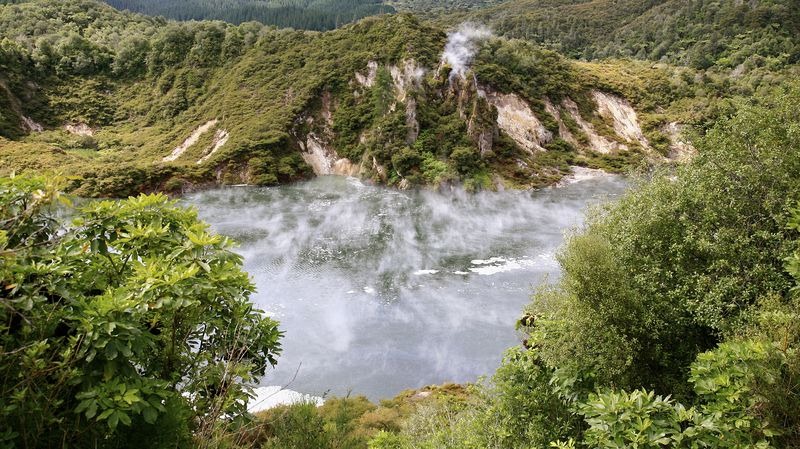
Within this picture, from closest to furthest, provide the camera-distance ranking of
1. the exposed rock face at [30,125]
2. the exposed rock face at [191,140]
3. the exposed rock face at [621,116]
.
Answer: the exposed rock face at [191,140], the exposed rock face at [30,125], the exposed rock face at [621,116]

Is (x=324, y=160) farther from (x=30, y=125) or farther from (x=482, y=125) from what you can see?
(x=30, y=125)

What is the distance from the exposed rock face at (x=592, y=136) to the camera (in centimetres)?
7662

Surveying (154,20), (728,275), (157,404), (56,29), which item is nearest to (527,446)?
(728,275)

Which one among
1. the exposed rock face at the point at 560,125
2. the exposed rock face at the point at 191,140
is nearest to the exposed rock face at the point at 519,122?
the exposed rock face at the point at 560,125

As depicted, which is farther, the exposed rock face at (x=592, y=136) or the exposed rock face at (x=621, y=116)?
the exposed rock face at (x=621, y=116)

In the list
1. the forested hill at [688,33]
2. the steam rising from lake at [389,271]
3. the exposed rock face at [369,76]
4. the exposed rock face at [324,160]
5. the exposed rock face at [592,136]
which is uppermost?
the forested hill at [688,33]

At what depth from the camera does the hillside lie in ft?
203

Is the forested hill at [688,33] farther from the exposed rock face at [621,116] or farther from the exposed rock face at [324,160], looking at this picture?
the exposed rock face at [324,160]

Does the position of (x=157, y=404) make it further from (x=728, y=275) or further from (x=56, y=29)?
(x=56, y=29)

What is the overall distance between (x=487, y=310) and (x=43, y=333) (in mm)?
28176

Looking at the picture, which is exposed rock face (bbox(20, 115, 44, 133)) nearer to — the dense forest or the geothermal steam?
the dense forest

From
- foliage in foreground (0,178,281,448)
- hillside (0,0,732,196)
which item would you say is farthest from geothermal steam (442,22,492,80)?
foliage in foreground (0,178,281,448)

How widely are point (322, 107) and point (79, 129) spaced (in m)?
38.1

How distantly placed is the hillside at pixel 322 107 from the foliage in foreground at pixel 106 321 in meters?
49.0
